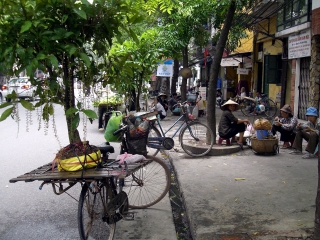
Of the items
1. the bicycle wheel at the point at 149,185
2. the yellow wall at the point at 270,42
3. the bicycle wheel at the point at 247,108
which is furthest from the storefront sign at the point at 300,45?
the bicycle wheel at the point at 149,185

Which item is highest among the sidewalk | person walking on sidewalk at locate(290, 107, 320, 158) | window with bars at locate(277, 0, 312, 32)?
window with bars at locate(277, 0, 312, 32)

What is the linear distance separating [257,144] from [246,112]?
10.2 m

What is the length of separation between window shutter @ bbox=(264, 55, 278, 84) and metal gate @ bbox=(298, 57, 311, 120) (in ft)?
8.76

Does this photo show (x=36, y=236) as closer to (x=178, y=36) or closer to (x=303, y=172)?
(x=303, y=172)

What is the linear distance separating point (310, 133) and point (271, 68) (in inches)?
387

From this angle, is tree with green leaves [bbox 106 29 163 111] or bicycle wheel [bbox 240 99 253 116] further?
bicycle wheel [bbox 240 99 253 116]

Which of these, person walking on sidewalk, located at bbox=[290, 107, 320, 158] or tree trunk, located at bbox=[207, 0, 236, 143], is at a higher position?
tree trunk, located at bbox=[207, 0, 236, 143]

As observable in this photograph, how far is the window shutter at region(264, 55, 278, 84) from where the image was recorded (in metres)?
16.8

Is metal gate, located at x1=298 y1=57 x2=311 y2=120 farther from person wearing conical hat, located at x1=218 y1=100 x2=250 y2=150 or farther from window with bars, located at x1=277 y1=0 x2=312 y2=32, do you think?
person wearing conical hat, located at x1=218 y1=100 x2=250 y2=150

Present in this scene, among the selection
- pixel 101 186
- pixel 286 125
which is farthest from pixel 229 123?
pixel 101 186

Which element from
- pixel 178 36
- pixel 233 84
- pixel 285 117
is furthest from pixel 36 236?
pixel 233 84

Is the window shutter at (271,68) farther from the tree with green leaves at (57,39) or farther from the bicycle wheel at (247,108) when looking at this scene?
the tree with green leaves at (57,39)

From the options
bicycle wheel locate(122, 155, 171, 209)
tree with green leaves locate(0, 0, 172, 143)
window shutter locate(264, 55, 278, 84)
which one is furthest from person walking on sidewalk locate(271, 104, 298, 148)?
window shutter locate(264, 55, 278, 84)

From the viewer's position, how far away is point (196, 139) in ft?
28.3
